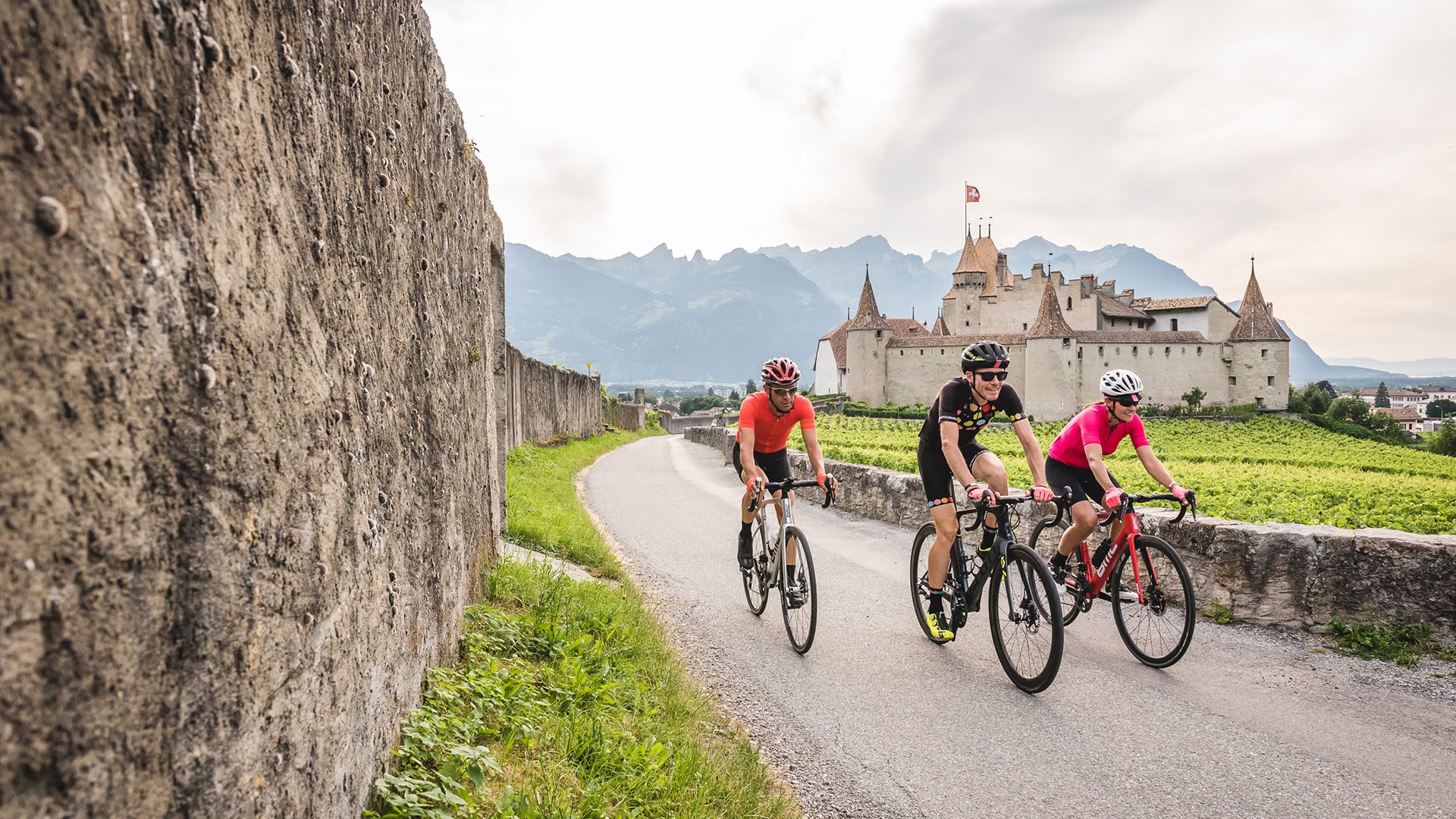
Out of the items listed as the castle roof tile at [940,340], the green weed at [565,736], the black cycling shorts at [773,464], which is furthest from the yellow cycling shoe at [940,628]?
the castle roof tile at [940,340]

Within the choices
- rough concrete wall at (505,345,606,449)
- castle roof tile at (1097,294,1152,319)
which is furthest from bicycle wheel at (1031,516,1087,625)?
castle roof tile at (1097,294,1152,319)

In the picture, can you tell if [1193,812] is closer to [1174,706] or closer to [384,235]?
[1174,706]

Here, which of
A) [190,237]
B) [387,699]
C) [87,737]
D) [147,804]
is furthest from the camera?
[387,699]

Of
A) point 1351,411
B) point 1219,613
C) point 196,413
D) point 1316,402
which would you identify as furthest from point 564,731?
point 1316,402

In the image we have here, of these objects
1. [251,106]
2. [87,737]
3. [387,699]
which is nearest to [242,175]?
[251,106]

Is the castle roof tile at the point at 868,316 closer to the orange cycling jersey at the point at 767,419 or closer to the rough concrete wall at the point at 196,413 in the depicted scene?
the orange cycling jersey at the point at 767,419

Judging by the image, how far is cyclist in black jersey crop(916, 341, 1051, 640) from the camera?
18.4 ft

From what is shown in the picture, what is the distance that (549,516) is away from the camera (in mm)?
9430

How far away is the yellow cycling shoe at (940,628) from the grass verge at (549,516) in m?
3.09

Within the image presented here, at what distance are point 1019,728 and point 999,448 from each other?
20.4m

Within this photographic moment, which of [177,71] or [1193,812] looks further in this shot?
[1193,812]

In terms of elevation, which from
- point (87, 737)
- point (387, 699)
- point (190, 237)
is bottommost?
point (387, 699)

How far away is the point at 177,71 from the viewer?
151 centimetres

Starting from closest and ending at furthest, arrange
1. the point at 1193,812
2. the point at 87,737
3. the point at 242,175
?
1. the point at 87,737
2. the point at 242,175
3. the point at 1193,812
